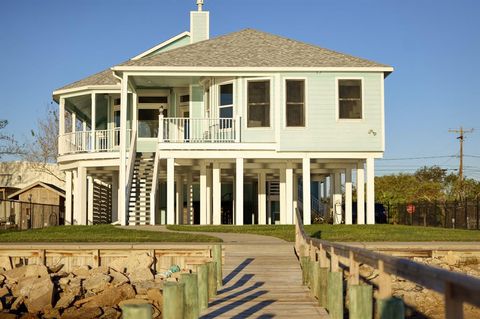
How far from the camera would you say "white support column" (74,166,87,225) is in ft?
97.5

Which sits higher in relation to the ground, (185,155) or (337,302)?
(185,155)

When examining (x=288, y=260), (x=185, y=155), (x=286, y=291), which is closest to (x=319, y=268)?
(x=286, y=291)

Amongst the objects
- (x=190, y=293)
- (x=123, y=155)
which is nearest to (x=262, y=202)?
(x=123, y=155)

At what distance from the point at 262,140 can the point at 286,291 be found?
14.2 metres

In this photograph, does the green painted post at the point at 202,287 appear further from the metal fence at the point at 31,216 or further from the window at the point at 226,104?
the metal fence at the point at 31,216

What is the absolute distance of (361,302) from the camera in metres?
7.58

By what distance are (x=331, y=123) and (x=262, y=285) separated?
14114 mm

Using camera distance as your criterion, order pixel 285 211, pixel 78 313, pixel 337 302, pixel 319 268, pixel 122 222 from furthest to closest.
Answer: pixel 285 211, pixel 122 222, pixel 78 313, pixel 319 268, pixel 337 302

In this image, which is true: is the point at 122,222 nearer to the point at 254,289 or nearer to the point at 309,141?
the point at 309,141

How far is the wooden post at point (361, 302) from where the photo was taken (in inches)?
297

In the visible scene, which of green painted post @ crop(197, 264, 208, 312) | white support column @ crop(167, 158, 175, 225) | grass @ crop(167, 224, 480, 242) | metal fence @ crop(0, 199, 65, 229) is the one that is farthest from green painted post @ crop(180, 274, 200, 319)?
metal fence @ crop(0, 199, 65, 229)

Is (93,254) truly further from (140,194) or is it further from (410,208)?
(410,208)

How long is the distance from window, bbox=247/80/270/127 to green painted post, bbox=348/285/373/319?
19667 millimetres

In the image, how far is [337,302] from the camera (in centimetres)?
972
